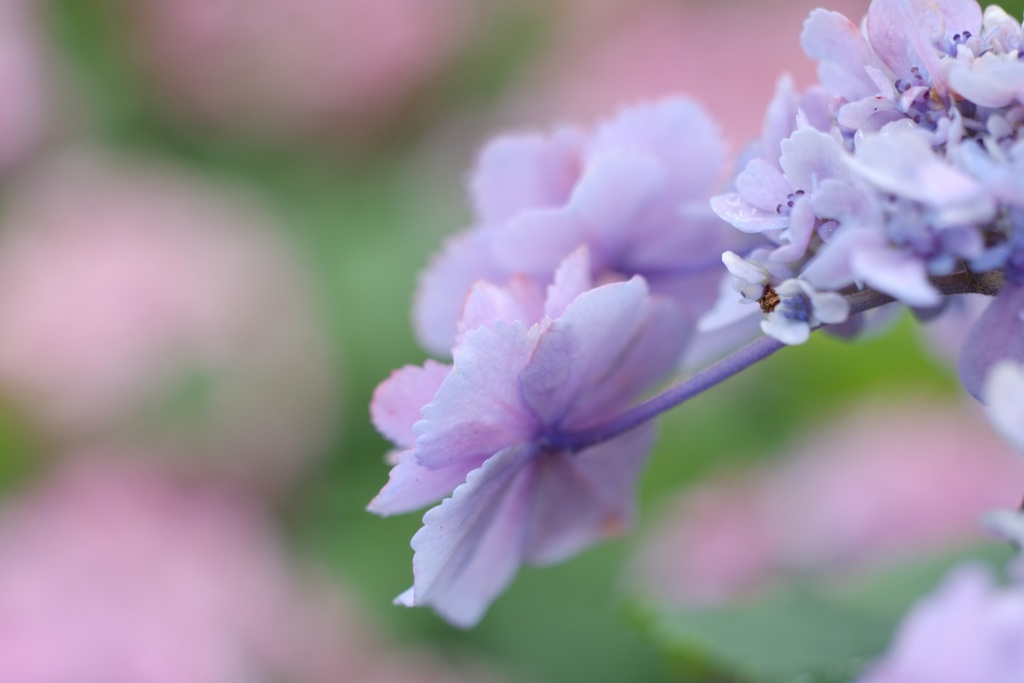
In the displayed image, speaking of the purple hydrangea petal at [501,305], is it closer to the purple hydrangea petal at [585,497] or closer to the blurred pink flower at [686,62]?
the purple hydrangea petal at [585,497]

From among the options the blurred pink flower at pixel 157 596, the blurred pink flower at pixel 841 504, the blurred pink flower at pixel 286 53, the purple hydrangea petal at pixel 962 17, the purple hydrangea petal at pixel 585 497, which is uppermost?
the purple hydrangea petal at pixel 962 17

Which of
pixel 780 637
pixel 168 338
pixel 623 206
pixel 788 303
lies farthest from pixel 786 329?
pixel 168 338

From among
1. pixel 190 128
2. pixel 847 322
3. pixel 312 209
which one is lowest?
pixel 312 209

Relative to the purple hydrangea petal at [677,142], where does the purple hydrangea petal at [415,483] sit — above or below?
below

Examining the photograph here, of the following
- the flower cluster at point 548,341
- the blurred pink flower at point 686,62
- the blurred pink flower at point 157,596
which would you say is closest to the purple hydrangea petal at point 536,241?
the flower cluster at point 548,341

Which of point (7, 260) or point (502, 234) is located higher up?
point (502, 234)

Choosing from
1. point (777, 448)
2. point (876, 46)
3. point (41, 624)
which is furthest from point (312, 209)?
point (876, 46)

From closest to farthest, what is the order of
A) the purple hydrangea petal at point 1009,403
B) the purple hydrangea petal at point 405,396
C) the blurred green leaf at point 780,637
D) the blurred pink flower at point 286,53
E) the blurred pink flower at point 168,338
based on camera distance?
the purple hydrangea petal at point 1009,403
the purple hydrangea petal at point 405,396
the blurred green leaf at point 780,637
the blurred pink flower at point 168,338
the blurred pink flower at point 286,53

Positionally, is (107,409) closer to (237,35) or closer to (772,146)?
(237,35)
